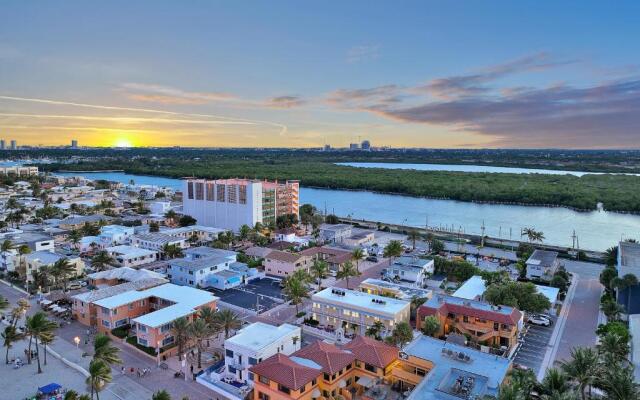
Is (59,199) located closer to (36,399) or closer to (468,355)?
(36,399)

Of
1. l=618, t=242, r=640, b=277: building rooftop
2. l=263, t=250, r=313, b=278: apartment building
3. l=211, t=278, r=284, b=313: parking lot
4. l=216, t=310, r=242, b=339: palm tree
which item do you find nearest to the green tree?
l=216, t=310, r=242, b=339: palm tree

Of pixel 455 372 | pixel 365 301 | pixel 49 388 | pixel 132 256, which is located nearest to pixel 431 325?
pixel 365 301

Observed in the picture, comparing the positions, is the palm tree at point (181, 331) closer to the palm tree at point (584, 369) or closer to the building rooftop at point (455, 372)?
the building rooftop at point (455, 372)

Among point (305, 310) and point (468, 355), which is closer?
point (468, 355)

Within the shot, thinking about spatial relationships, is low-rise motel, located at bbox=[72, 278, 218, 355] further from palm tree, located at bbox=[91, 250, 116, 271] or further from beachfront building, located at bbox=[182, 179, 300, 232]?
beachfront building, located at bbox=[182, 179, 300, 232]

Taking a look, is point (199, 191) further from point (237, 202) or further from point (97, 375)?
point (97, 375)

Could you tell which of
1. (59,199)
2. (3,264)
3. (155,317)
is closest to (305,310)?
(155,317)
